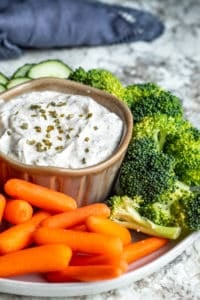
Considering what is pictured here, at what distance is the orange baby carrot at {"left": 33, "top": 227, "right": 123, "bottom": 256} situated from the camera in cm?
233

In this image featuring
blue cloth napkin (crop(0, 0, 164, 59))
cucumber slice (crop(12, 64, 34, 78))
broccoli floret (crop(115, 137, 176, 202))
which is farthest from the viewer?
blue cloth napkin (crop(0, 0, 164, 59))

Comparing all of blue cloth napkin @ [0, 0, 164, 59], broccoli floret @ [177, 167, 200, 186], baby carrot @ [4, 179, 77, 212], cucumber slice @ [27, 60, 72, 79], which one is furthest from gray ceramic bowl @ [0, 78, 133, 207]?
blue cloth napkin @ [0, 0, 164, 59]

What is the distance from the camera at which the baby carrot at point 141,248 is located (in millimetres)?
2432

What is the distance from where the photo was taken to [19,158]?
8.15 feet

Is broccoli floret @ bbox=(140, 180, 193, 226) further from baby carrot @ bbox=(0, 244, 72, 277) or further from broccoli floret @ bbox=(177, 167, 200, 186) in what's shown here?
baby carrot @ bbox=(0, 244, 72, 277)

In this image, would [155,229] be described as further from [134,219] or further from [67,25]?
[67,25]

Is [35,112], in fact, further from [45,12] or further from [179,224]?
[45,12]

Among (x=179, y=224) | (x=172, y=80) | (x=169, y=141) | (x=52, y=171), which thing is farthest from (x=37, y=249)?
(x=172, y=80)

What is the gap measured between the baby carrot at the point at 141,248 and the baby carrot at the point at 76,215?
0.14 metres

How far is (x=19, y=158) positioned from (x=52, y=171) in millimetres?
128

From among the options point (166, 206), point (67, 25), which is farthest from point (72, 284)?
point (67, 25)

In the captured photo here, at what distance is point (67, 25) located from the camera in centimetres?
369

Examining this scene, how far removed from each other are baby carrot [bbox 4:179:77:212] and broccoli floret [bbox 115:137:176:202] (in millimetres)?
212

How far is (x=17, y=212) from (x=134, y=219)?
1.26ft
